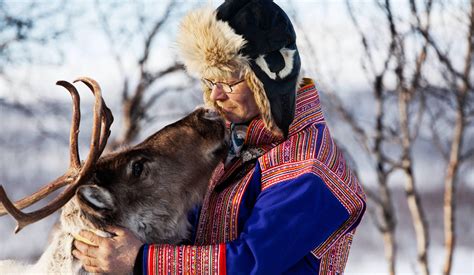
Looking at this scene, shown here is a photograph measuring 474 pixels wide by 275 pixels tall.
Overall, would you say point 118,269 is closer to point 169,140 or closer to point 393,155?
point 169,140

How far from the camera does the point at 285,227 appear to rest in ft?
9.89

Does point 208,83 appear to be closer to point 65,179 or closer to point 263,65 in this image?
point 263,65

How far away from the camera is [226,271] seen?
3.02 metres

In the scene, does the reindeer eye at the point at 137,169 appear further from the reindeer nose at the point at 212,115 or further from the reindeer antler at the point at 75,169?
the reindeer nose at the point at 212,115

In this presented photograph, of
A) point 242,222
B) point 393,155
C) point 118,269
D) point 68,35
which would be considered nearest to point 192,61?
point 242,222

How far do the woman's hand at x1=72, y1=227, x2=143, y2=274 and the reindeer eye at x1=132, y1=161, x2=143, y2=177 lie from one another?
0.27 meters

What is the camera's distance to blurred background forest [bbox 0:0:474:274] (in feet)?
23.3

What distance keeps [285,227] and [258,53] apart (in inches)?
27.2

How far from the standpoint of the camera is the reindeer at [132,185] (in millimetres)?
3184

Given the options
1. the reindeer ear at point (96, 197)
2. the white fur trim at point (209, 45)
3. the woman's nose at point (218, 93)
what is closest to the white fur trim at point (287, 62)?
the white fur trim at point (209, 45)

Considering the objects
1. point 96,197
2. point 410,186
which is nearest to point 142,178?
point 96,197

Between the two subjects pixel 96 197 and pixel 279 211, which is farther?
pixel 96 197

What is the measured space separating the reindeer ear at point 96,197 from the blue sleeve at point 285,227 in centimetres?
50

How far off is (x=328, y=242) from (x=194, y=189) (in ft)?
2.03
